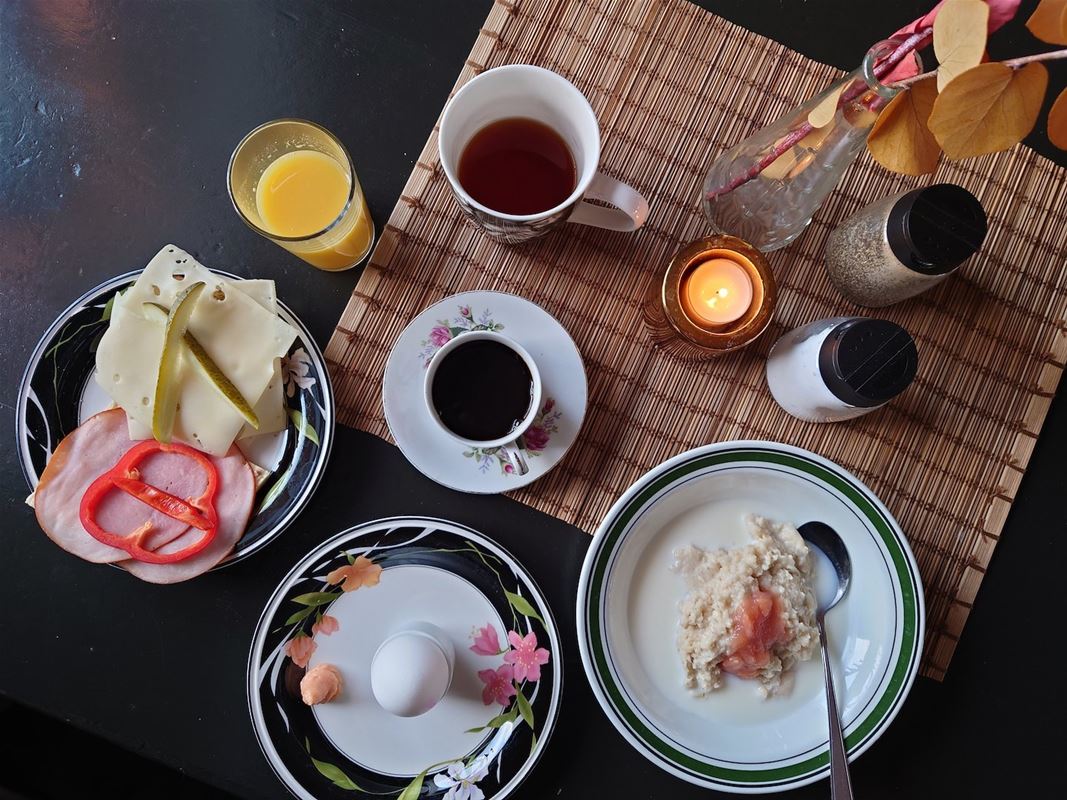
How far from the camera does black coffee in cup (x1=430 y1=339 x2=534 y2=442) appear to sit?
0.95m

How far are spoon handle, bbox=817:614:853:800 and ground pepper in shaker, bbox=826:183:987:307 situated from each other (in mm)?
498

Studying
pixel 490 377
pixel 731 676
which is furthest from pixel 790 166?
pixel 731 676

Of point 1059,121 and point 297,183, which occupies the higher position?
point 1059,121

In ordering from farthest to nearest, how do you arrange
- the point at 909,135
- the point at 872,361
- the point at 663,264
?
the point at 663,264
the point at 872,361
the point at 909,135

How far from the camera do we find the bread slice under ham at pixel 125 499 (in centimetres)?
102

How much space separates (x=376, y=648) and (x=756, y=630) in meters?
0.53

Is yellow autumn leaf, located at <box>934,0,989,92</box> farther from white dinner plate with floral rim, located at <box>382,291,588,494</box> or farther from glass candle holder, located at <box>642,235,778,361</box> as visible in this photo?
white dinner plate with floral rim, located at <box>382,291,588,494</box>

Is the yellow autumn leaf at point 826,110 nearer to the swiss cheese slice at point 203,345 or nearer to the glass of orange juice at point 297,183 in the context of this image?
the glass of orange juice at point 297,183

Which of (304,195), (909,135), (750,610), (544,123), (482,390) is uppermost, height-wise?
(909,135)

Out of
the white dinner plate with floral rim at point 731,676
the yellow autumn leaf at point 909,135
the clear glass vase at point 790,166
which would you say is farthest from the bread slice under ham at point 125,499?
the yellow autumn leaf at point 909,135

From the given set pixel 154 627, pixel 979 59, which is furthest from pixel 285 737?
pixel 979 59

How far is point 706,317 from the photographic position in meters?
0.94

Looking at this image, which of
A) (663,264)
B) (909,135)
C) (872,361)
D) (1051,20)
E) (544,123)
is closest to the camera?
(1051,20)

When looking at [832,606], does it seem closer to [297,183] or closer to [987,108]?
[987,108]
